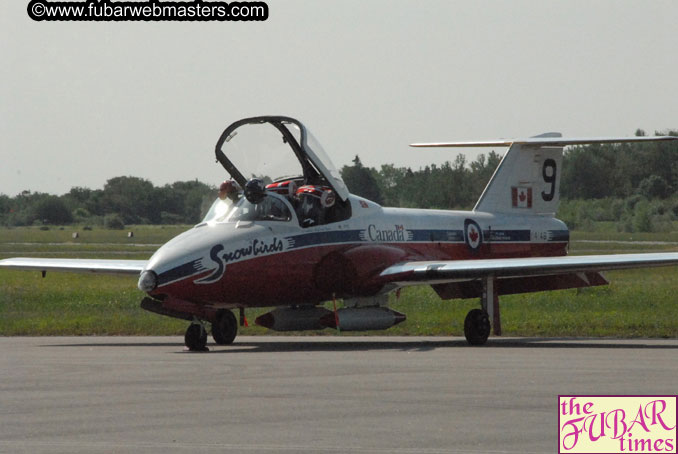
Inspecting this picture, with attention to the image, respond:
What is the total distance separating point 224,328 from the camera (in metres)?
24.2

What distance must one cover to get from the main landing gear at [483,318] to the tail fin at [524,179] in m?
4.09

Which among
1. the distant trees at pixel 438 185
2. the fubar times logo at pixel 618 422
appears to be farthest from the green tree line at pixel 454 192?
the fubar times logo at pixel 618 422

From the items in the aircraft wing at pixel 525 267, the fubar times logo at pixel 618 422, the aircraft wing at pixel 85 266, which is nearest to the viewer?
the fubar times logo at pixel 618 422

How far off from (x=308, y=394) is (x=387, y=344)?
9.49m

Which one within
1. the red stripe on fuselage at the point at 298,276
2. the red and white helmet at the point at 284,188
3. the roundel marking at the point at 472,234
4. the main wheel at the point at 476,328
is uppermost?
the red and white helmet at the point at 284,188

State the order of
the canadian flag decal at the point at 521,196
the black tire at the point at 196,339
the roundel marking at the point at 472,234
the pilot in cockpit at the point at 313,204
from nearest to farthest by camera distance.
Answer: the black tire at the point at 196,339 → the pilot in cockpit at the point at 313,204 → the roundel marking at the point at 472,234 → the canadian flag decal at the point at 521,196

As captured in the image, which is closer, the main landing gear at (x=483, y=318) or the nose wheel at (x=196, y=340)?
the nose wheel at (x=196, y=340)

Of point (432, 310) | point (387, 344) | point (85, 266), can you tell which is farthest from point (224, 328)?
point (432, 310)

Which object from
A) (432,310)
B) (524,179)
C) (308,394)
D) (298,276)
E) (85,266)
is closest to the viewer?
(308,394)

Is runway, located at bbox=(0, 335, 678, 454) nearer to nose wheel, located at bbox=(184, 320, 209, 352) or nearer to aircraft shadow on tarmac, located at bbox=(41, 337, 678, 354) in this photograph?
aircraft shadow on tarmac, located at bbox=(41, 337, 678, 354)

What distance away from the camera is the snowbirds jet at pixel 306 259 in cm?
2225

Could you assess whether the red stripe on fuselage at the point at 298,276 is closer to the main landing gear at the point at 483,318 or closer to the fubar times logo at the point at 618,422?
the main landing gear at the point at 483,318

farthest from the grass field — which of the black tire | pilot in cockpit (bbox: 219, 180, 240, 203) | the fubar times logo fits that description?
the fubar times logo

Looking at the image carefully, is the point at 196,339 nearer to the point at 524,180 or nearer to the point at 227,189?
the point at 227,189
